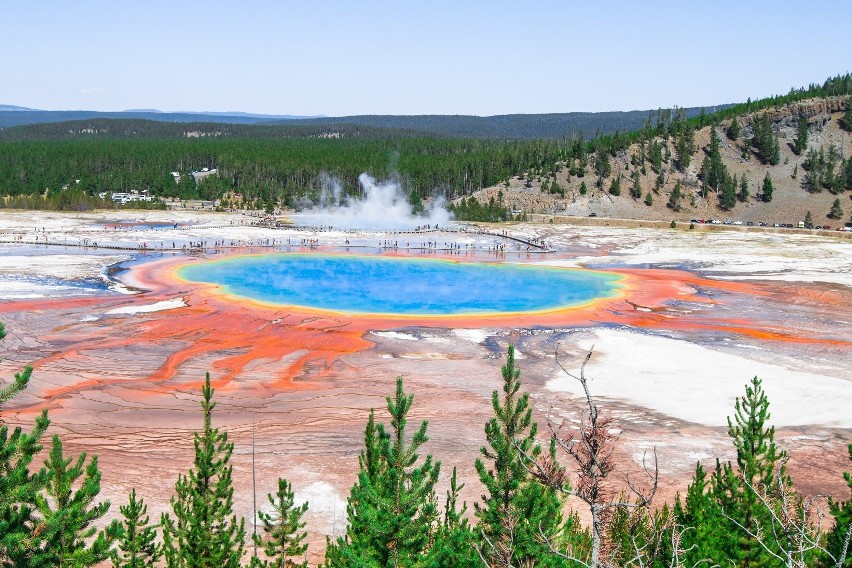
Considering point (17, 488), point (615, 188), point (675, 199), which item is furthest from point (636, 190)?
point (17, 488)

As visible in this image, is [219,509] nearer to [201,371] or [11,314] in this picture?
[201,371]

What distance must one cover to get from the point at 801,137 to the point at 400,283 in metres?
87.9

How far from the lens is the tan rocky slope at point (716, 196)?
107312 millimetres

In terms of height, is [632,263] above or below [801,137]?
below

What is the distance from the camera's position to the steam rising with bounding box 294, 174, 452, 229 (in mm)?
100688

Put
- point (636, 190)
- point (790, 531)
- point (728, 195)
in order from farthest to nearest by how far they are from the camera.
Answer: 1. point (636, 190)
2. point (728, 195)
3. point (790, 531)

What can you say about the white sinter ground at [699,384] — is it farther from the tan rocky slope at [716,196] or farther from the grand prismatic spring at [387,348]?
the tan rocky slope at [716,196]

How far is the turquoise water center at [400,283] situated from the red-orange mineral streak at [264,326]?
2.07 m

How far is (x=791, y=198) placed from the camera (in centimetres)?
10994

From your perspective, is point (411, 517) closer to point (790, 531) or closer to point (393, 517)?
point (393, 517)

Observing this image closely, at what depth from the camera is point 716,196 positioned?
112188 mm

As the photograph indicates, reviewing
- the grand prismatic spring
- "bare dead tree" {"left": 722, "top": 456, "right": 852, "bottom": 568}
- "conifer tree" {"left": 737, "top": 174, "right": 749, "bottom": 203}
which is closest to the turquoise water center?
the grand prismatic spring

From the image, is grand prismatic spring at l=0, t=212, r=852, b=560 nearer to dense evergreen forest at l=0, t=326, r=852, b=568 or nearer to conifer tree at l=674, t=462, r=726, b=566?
conifer tree at l=674, t=462, r=726, b=566

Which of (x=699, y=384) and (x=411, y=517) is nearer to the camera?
(x=411, y=517)
